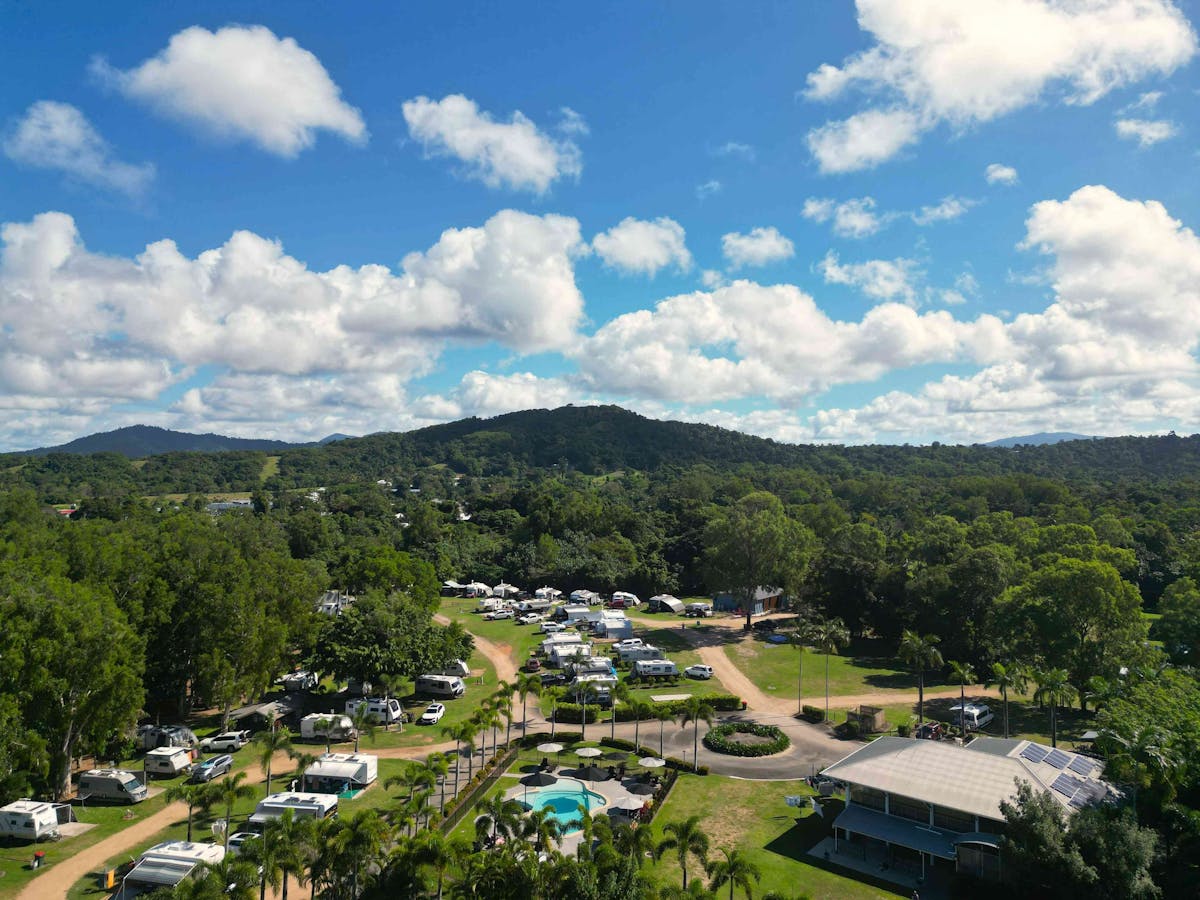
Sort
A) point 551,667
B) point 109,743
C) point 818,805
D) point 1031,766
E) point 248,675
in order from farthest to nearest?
1. point 551,667
2. point 248,675
3. point 109,743
4. point 818,805
5. point 1031,766

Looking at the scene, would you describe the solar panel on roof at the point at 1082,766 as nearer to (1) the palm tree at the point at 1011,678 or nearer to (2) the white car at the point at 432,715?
(1) the palm tree at the point at 1011,678

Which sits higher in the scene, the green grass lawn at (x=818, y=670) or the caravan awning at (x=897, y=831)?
the caravan awning at (x=897, y=831)

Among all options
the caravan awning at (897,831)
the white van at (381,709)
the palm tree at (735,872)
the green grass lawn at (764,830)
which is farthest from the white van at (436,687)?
the palm tree at (735,872)

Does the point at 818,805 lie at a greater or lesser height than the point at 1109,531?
lesser

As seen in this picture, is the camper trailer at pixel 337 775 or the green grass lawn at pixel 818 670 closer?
the camper trailer at pixel 337 775

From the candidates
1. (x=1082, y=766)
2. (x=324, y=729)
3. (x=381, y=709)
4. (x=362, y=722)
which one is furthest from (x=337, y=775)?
(x=1082, y=766)

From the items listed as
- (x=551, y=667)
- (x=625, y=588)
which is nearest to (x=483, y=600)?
(x=625, y=588)

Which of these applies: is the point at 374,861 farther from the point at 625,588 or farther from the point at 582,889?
the point at 625,588

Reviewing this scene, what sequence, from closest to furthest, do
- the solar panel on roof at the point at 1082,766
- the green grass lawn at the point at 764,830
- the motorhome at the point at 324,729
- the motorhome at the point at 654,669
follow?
the green grass lawn at the point at 764,830
the solar panel on roof at the point at 1082,766
the motorhome at the point at 324,729
the motorhome at the point at 654,669
